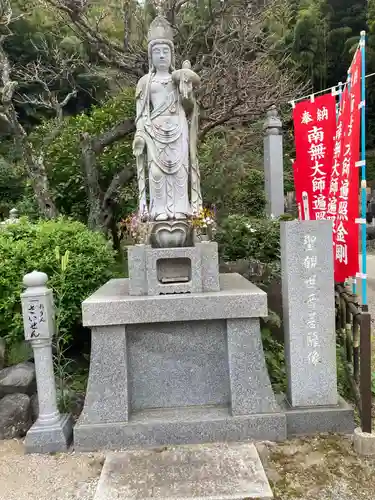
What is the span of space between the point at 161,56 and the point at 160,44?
0.36 feet

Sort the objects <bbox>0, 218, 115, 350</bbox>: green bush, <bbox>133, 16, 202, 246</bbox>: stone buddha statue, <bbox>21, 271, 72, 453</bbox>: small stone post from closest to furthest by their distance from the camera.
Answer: <bbox>21, 271, 72, 453</bbox>: small stone post
<bbox>133, 16, 202, 246</bbox>: stone buddha statue
<bbox>0, 218, 115, 350</bbox>: green bush

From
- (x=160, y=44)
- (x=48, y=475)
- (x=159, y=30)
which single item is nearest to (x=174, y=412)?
(x=48, y=475)

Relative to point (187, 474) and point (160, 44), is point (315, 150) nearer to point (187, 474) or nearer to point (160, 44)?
point (160, 44)

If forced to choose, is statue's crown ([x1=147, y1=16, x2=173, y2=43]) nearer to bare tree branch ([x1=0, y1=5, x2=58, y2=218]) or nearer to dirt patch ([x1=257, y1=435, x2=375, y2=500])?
bare tree branch ([x1=0, y1=5, x2=58, y2=218])

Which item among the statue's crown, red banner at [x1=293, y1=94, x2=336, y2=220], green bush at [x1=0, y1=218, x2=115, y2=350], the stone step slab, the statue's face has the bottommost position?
the stone step slab

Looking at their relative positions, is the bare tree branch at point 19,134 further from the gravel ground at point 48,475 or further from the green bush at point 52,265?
the gravel ground at point 48,475

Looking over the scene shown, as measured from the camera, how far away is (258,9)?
754 centimetres

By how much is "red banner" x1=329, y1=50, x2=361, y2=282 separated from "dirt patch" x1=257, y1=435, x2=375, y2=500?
141 centimetres

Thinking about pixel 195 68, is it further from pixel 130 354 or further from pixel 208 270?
pixel 130 354

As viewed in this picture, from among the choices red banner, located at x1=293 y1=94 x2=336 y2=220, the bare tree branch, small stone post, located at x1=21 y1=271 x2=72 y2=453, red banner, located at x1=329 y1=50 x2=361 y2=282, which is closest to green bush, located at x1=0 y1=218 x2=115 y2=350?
small stone post, located at x1=21 y1=271 x2=72 y2=453

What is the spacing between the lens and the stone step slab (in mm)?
2624

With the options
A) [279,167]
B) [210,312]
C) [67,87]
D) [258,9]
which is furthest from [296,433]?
[67,87]

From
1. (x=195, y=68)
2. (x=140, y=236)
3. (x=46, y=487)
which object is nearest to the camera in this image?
(x=46, y=487)

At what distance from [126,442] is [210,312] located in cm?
124
